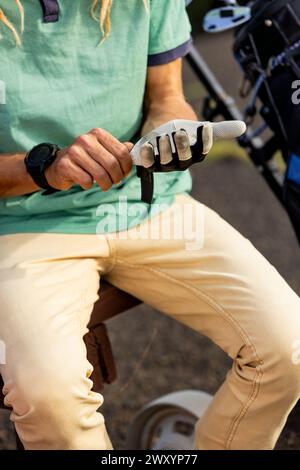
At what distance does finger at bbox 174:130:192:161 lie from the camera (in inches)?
61.5

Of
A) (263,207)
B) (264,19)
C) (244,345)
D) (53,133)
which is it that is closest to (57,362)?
(244,345)

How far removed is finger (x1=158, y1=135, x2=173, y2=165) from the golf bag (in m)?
0.55

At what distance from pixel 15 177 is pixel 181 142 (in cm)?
42

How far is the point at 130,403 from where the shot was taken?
2771 millimetres

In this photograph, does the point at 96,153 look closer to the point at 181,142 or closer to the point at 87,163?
the point at 87,163

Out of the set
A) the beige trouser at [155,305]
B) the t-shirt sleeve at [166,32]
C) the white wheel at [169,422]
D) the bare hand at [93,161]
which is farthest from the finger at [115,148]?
the white wheel at [169,422]

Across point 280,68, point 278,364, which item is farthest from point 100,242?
point 280,68

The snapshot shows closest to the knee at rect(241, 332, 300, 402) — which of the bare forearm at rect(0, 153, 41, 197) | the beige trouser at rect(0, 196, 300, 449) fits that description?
the beige trouser at rect(0, 196, 300, 449)

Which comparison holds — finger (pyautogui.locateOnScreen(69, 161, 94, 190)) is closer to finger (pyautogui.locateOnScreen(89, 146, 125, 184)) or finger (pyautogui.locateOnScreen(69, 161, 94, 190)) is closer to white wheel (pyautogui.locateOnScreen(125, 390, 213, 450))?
finger (pyautogui.locateOnScreen(89, 146, 125, 184))

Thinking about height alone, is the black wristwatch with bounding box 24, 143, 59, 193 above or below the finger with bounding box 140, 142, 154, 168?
below

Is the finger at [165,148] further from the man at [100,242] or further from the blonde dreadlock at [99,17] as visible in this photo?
the blonde dreadlock at [99,17]

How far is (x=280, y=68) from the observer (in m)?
2.11

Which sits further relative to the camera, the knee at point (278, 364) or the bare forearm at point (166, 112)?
the bare forearm at point (166, 112)

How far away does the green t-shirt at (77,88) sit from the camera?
5.88 ft
